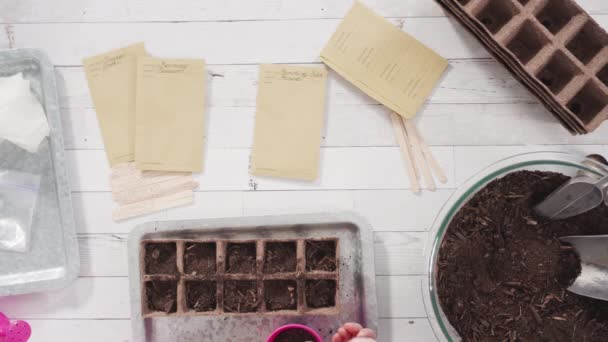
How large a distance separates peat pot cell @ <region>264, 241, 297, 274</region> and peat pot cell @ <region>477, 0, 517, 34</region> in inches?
23.4

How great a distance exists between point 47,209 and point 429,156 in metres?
0.82

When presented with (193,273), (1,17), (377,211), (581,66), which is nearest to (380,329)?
(377,211)

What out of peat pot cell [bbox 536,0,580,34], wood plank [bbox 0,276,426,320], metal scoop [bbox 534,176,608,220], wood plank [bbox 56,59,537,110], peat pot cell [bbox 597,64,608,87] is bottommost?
wood plank [bbox 0,276,426,320]

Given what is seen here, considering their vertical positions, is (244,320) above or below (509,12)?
below

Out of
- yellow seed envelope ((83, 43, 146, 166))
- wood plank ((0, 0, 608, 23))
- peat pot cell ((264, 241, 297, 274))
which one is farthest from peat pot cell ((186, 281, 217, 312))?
wood plank ((0, 0, 608, 23))

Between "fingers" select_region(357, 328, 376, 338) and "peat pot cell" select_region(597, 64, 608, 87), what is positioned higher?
"peat pot cell" select_region(597, 64, 608, 87)

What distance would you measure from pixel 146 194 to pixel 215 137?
192 mm

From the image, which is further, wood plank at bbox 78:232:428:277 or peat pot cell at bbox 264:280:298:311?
wood plank at bbox 78:232:428:277

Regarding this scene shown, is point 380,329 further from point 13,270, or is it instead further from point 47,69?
point 47,69

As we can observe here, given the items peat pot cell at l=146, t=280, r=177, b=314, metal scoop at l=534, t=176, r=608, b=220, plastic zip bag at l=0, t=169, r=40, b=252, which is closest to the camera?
metal scoop at l=534, t=176, r=608, b=220

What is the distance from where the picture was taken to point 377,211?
1.03m

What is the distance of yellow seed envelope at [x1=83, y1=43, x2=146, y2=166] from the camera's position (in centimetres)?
105

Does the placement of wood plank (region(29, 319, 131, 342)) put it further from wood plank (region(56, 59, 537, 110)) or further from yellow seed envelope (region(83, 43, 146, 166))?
wood plank (region(56, 59, 537, 110))

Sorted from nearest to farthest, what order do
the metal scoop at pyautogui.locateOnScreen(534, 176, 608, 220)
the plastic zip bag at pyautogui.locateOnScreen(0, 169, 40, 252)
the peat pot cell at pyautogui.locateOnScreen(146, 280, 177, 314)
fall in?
the metal scoop at pyautogui.locateOnScreen(534, 176, 608, 220), the peat pot cell at pyautogui.locateOnScreen(146, 280, 177, 314), the plastic zip bag at pyautogui.locateOnScreen(0, 169, 40, 252)
